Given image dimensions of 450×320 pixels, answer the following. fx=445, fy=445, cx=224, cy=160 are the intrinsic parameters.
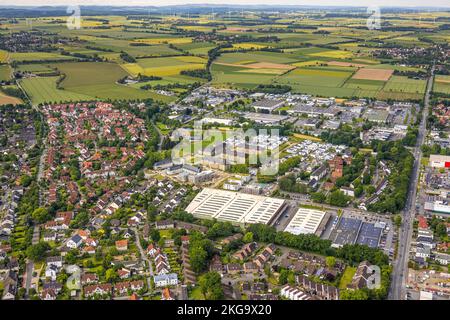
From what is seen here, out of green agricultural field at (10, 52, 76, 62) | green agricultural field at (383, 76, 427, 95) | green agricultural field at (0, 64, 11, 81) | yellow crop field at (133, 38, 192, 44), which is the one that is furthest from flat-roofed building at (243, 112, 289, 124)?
yellow crop field at (133, 38, 192, 44)

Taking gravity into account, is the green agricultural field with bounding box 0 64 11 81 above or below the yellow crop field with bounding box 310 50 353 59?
below

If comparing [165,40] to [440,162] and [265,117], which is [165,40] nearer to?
[265,117]

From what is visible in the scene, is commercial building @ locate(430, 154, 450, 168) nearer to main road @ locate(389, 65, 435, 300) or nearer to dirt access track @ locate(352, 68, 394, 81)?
main road @ locate(389, 65, 435, 300)

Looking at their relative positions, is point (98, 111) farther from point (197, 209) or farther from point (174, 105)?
point (197, 209)

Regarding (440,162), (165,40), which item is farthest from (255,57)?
(440,162)

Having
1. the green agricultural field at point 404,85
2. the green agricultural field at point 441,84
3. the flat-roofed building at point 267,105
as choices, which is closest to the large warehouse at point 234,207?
the flat-roofed building at point 267,105

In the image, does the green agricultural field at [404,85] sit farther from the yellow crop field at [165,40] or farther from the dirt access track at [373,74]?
the yellow crop field at [165,40]
